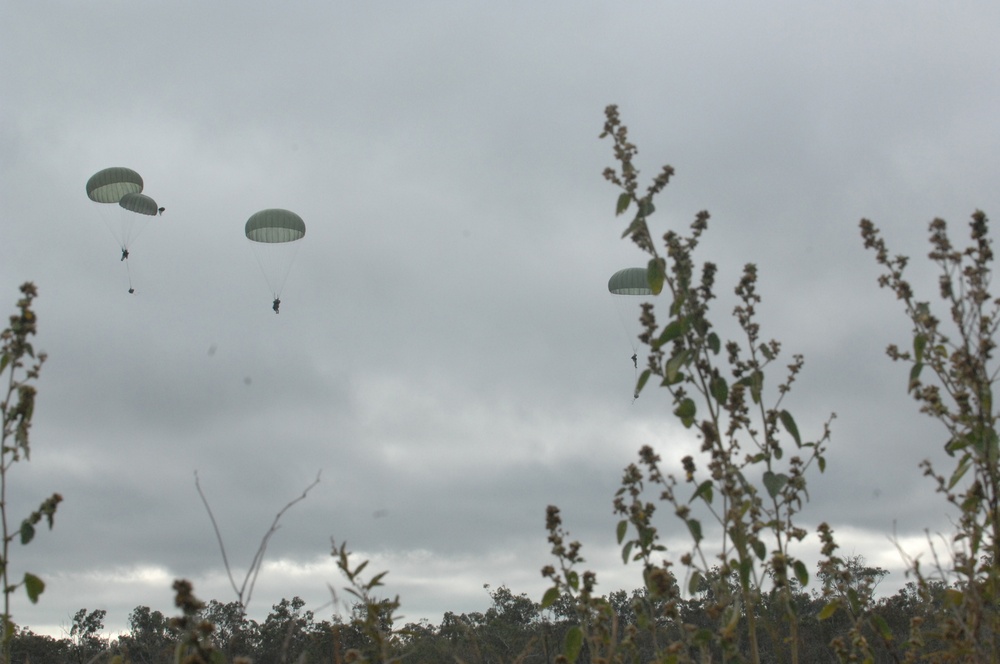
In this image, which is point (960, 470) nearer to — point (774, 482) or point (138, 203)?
point (774, 482)

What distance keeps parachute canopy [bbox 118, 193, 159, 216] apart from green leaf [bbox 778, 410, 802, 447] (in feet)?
121

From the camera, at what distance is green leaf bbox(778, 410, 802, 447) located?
3652 mm

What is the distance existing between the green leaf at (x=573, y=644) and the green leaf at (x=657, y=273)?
126 cm

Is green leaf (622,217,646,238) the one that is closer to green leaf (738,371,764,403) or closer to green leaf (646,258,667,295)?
green leaf (646,258,667,295)

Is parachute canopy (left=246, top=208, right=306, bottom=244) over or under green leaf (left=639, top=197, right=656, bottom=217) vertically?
over

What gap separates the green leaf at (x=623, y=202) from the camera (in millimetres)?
3654

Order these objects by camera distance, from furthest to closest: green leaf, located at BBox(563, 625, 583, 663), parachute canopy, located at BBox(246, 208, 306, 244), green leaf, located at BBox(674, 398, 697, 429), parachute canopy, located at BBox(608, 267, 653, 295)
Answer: parachute canopy, located at BBox(246, 208, 306, 244) < parachute canopy, located at BBox(608, 267, 653, 295) < green leaf, located at BBox(674, 398, 697, 429) < green leaf, located at BBox(563, 625, 583, 663)

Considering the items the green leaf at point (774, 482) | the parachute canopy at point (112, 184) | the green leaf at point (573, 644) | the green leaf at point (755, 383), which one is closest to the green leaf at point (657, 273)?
the green leaf at point (755, 383)

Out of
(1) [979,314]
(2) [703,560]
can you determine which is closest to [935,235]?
(1) [979,314]

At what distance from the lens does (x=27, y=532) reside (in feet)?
10.7

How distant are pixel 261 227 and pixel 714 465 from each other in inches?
1261

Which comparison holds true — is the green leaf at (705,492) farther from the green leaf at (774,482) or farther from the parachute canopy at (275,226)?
the parachute canopy at (275,226)

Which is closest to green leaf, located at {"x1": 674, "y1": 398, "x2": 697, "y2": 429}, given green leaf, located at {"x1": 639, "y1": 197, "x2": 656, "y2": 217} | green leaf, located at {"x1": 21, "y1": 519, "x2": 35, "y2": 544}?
green leaf, located at {"x1": 639, "y1": 197, "x2": 656, "y2": 217}

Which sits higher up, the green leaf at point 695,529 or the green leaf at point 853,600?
the green leaf at point 695,529
